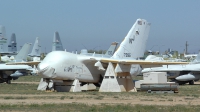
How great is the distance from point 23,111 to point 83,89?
19267mm

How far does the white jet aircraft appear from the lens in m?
35.9

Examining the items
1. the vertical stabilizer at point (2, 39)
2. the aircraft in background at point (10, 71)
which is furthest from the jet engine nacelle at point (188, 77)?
the vertical stabilizer at point (2, 39)

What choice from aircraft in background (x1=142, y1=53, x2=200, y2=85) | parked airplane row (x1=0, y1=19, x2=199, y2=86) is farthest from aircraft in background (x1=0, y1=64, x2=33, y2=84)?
aircraft in background (x1=142, y1=53, x2=200, y2=85)

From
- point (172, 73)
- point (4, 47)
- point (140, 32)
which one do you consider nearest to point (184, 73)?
point (172, 73)

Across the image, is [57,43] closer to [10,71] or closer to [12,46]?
[12,46]

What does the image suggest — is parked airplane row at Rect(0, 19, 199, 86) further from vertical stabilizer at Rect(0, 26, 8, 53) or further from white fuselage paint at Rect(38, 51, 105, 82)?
vertical stabilizer at Rect(0, 26, 8, 53)

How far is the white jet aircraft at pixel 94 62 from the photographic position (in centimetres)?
3588

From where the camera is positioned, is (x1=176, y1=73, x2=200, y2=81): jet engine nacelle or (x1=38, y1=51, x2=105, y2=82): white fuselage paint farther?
(x1=176, y1=73, x2=200, y2=81): jet engine nacelle

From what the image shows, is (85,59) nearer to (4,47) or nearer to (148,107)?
(148,107)

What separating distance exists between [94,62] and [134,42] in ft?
16.0

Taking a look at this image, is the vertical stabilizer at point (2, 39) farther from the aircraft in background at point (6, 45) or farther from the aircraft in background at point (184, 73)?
the aircraft in background at point (184, 73)

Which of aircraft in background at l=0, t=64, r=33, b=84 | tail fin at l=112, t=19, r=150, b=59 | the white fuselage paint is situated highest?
tail fin at l=112, t=19, r=150, b=59

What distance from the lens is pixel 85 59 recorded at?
125 ft

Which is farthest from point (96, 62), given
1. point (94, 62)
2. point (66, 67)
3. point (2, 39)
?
point (2, 39)
